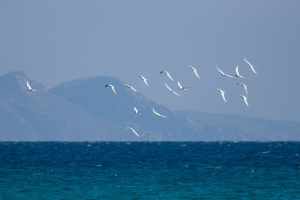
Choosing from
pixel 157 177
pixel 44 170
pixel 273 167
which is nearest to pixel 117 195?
pixel 157 177

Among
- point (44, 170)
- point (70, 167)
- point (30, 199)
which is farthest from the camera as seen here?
point (70, 167)

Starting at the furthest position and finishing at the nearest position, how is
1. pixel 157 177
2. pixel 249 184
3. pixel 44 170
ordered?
pixel 44 170, pixel 157 177, pixel 249 184

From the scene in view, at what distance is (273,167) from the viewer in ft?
322

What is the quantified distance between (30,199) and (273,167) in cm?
4246

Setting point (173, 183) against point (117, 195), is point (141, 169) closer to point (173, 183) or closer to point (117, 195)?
point (173, 183)

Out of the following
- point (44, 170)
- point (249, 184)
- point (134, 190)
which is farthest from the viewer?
point (44, 170)

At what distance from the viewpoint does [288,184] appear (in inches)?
2886

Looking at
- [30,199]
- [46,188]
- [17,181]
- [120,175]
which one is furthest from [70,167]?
[30,199]

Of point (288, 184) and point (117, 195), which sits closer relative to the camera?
point (117, 195)

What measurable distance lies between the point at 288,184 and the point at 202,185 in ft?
24.6

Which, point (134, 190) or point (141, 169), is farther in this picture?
point (141, 169)

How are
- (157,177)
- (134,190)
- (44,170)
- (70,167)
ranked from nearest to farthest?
1. (134,190)
2. (157,177)
3. (44,170)
4. (70,167)

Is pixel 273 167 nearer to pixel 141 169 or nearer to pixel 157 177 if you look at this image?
pixel 141 169

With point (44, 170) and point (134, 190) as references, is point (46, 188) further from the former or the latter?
point (44, 170)
